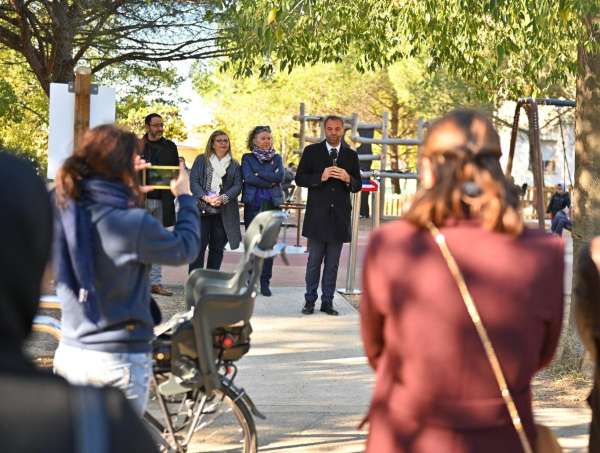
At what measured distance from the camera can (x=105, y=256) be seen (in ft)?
11.3

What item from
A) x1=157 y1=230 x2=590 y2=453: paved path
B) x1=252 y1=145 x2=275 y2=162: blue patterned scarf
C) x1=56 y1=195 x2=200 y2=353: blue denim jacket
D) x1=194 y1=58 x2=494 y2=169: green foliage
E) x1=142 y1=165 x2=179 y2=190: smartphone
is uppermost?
x1=194 y1=58 x2=494 y2=169: green foliage

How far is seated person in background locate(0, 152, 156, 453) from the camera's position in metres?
1.08

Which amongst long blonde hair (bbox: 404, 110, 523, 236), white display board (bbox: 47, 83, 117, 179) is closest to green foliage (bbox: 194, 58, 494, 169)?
white display board (bbox: 47, 83, 117, 179)

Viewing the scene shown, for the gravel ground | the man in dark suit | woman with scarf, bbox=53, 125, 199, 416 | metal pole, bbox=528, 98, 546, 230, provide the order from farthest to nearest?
the man in dark suit → metal pole, bbox=528, 98, 546, 230 → the gravel ground → woman with scarf, bbox=53, 125, 199, 416

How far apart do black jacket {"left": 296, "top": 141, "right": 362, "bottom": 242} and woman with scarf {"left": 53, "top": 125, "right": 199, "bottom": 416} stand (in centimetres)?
589

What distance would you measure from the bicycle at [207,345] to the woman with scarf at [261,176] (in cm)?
563

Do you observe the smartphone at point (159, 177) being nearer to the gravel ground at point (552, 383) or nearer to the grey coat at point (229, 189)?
the gravel ground at point (552, 383)

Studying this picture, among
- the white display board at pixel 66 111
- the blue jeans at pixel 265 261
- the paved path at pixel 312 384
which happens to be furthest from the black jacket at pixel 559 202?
the white display board at pixel 66 111

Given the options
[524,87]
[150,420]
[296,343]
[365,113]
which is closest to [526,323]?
[150,420]

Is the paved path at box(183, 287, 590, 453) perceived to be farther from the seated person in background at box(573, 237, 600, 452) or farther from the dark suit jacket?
the dark suit jacket

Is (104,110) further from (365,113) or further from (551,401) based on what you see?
(365,113)

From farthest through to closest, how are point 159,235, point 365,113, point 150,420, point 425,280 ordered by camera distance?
point 365,113, point 150,420, point 159,235, point 425,280

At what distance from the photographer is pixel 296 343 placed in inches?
326

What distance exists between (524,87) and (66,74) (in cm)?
692
